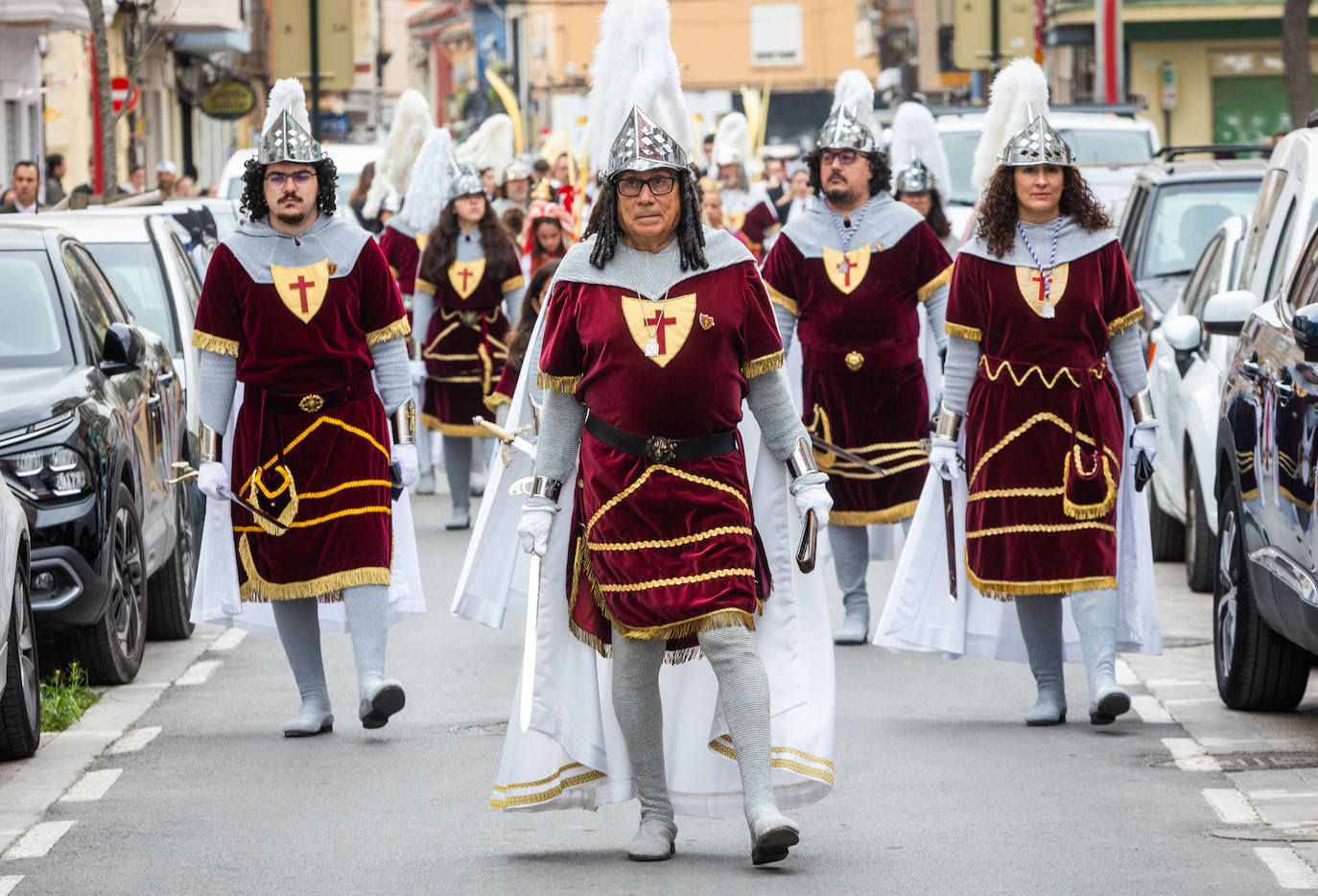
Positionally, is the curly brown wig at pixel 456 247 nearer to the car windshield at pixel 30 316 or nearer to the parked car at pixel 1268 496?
the car windshield at pixel 30 316

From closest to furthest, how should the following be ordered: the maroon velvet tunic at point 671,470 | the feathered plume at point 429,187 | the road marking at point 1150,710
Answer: the maroon velvet tunic at point 671,470
the road marking at point 1150,710
the feathered plume at point 429,187

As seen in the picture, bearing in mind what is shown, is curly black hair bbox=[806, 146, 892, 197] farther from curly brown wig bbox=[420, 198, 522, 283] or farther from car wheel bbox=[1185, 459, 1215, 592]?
curly brown wig bbox=[420, 198, 522, 283]

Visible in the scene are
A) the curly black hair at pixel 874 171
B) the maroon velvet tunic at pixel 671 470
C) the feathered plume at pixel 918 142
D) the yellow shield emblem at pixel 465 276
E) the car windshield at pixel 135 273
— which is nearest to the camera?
the maroon velvet tunic at pixel 671 470

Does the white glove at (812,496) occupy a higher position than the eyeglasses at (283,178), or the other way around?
the eyeglasses at (283,178)

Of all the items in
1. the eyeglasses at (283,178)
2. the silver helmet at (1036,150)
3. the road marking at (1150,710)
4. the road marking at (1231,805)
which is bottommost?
the road marking at (1150,710)

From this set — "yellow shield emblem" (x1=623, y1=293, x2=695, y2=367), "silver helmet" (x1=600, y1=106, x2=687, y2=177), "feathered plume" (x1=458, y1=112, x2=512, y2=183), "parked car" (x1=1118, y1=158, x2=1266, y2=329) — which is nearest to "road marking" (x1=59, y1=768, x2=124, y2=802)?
"yellow shield emblem" (x1=623, y1=293, x2=695, y2=367)

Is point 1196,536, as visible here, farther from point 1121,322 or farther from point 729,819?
point 729,819

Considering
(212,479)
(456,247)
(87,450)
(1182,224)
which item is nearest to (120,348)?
(87,450)

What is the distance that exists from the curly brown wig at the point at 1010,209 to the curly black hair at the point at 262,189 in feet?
7.23

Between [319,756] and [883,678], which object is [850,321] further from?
[319,756]

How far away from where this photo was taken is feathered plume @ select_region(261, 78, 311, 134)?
868cm

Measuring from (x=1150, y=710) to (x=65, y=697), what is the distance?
3897mm

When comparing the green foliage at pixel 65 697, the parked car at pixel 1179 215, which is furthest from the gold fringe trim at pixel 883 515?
the parked car at pixel 1179 215

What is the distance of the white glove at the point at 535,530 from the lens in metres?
6.69
